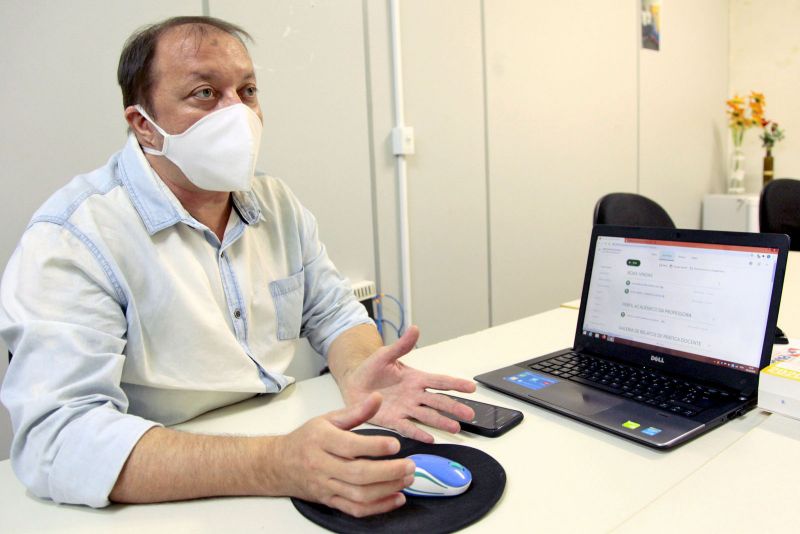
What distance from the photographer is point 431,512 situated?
0.67m

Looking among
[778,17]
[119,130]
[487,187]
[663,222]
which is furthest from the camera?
[778,17]

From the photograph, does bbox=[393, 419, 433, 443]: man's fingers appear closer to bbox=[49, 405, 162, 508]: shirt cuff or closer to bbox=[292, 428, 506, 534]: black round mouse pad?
bbox=[292, 428, 506, 534]: black round mouse pad

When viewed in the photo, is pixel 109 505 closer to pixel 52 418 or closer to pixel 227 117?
pixel 52 418

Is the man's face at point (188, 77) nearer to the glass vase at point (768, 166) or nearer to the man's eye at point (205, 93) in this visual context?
the man's eye at point (205, 93)

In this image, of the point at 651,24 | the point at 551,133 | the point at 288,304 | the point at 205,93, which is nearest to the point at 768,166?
the point at 651,24

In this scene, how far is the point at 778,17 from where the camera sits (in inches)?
163

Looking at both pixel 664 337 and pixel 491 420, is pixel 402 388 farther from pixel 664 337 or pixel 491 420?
pixel 664 337

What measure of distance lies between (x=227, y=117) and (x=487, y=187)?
191 cm

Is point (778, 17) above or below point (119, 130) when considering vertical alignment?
above

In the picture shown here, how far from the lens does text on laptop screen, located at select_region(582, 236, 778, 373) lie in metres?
0.91

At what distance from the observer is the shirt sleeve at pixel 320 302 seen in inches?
53.3

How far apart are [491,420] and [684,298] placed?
396 millimetres

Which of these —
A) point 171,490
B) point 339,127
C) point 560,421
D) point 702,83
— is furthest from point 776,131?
point 171,490

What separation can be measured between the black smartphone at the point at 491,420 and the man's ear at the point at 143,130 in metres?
0.76
